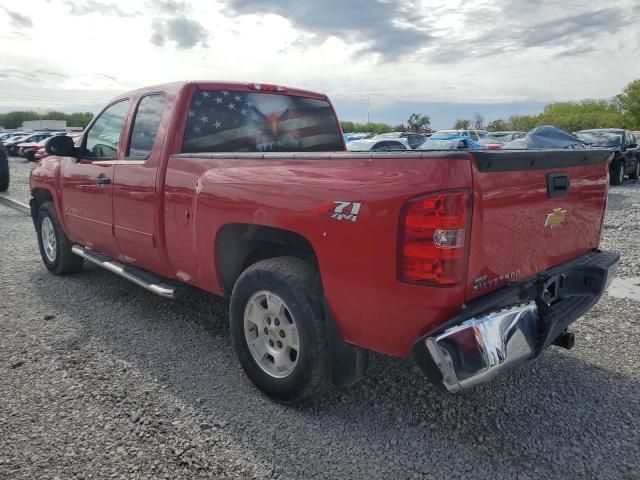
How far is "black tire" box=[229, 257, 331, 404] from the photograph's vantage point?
8.82ft

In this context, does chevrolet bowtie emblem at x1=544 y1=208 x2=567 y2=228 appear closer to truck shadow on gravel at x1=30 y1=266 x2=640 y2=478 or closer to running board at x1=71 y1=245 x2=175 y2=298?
truck shadow on gravel at x1=30 y1=266 x2=640 y2=478

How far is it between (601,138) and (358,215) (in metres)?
16.2

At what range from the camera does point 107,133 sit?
468 cm

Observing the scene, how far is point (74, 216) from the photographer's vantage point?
4.98m

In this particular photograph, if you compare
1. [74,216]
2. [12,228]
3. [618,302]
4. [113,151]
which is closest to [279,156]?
[113,151]

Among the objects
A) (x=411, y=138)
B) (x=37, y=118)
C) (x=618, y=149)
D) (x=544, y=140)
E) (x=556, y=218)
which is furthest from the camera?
(x=37, y=118)

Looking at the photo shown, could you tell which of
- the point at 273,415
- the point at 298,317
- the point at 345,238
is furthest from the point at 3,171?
the point at 345,238

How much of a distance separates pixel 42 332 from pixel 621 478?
404cm

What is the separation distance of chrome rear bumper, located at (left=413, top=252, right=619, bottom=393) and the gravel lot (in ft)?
1.73

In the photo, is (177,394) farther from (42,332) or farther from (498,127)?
(498,127)

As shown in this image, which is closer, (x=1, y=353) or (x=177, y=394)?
(x=177, y=394)

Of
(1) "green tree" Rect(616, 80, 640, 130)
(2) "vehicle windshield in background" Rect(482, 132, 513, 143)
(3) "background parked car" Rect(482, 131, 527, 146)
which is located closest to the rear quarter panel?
(3) "background parked car" Rect(482, 131, 527, 146)

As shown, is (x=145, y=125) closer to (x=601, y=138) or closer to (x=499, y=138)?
(x=601, y=138)

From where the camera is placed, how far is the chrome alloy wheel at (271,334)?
2908 millimetres
